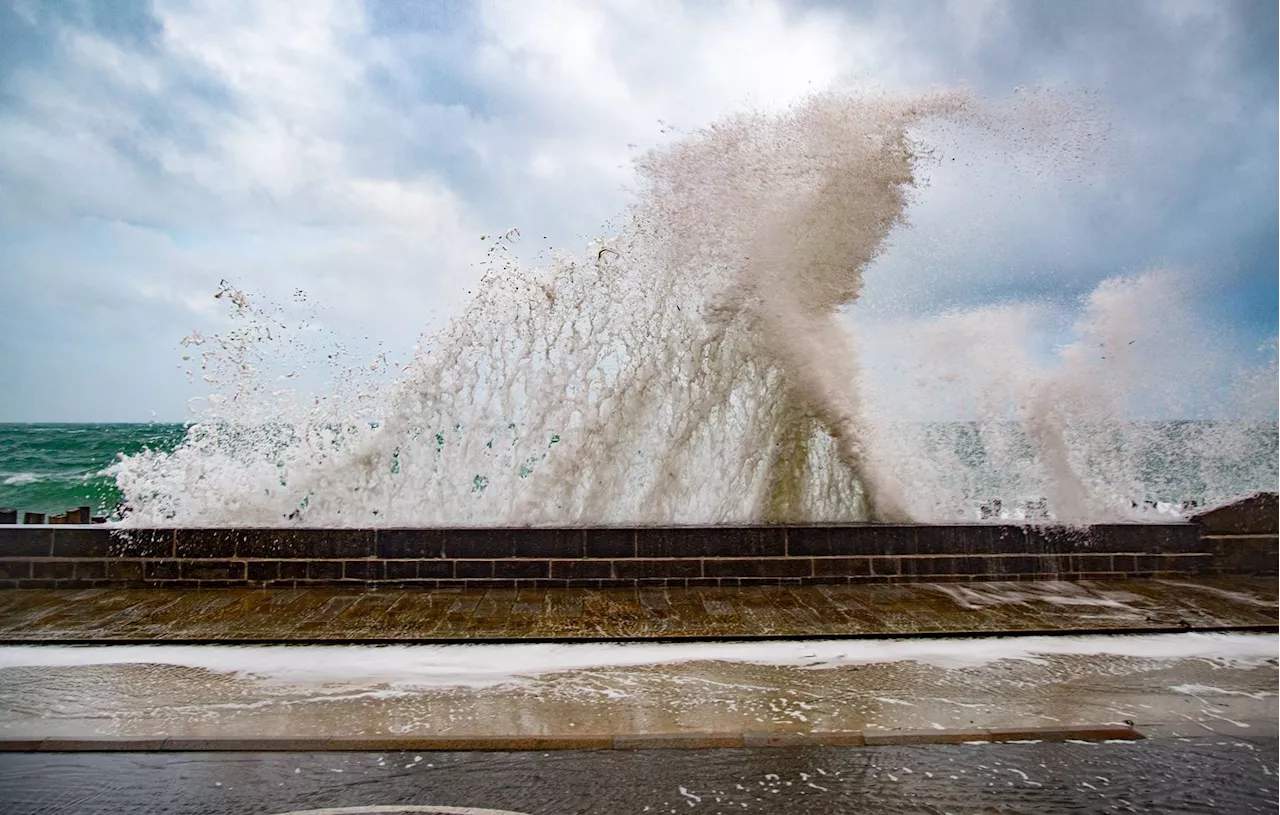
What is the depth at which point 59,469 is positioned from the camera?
38.0 metres

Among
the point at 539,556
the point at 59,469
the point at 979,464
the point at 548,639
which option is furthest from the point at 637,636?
the point at 59,469

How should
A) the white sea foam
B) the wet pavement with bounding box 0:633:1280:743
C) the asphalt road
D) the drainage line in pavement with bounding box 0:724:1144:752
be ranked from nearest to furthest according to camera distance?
the asphalt road, the drainage line in pavement with bounding box 0:724:1144:752, the wet pavement with bounding box 0:633:1280:743, the white sea foam

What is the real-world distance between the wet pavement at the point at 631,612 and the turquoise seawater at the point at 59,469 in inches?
517

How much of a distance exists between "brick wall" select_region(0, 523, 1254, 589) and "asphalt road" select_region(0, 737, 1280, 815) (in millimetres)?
3866

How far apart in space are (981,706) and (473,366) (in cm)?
664

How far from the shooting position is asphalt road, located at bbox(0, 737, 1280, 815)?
3615mm

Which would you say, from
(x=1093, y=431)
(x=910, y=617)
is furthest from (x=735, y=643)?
(x=1093, y=431)

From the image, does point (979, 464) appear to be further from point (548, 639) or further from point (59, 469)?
point (59, 469)

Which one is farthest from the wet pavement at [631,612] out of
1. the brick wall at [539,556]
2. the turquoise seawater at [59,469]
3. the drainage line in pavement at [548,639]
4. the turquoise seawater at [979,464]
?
the turquoise seawater at [59,469]

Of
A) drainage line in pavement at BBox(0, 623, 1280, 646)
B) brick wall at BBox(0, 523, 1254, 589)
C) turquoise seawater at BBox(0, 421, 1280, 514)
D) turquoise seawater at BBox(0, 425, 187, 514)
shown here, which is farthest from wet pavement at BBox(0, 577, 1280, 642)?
turquoise seawater at BBox(0, 425, 187, 514)

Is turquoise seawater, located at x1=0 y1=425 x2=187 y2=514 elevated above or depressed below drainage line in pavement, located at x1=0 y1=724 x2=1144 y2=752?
above

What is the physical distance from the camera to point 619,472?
31.1 feet

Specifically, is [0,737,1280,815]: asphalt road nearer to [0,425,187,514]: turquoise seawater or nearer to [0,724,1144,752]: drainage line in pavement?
[0,724,1144,752]: drainage line in pavement

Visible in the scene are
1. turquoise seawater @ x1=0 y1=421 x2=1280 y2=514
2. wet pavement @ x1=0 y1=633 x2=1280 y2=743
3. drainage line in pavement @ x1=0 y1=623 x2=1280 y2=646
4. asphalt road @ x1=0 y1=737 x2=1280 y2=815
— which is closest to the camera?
asphalt road @ x1=0 y1=737 x2=1280 y2=815
